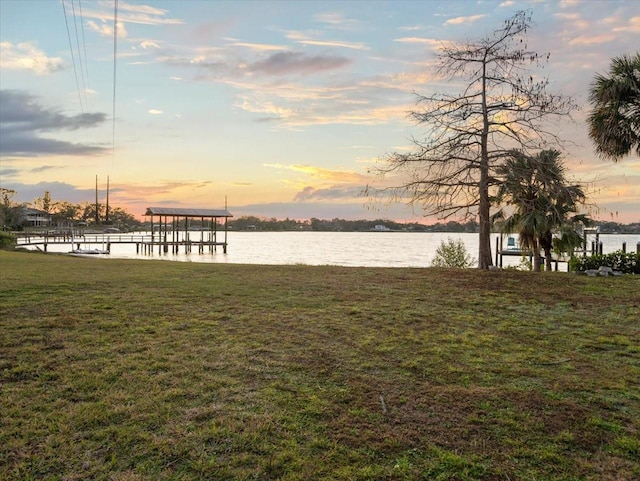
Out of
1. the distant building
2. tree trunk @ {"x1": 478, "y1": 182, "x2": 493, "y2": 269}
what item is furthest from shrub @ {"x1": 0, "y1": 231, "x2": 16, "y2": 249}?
the distant building

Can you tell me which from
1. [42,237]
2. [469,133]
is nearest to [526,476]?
[469,133]

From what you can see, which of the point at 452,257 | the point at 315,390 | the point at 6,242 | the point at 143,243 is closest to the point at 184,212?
the point at 143,243

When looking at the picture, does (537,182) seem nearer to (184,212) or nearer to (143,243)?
(184,212)

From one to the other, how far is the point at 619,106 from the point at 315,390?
44.4ft

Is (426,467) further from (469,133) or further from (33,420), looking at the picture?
(469,133)

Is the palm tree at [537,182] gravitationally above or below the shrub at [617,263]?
above

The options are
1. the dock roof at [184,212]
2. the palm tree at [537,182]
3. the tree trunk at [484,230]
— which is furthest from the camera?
the dock roof at [184,212]

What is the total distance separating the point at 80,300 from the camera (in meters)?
6.85

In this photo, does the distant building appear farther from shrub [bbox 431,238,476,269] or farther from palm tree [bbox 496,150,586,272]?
palm tree [bbox 496,150,586,272]

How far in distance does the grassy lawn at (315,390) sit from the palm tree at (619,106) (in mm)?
7887

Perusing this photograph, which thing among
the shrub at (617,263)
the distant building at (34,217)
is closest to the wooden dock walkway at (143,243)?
the distant building at (34,217)

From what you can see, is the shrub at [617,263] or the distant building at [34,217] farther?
the distant building at [34,217]

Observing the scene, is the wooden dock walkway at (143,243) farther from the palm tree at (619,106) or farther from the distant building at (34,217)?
the palm tree at (619,106)

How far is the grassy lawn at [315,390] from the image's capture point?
96.3 inches
